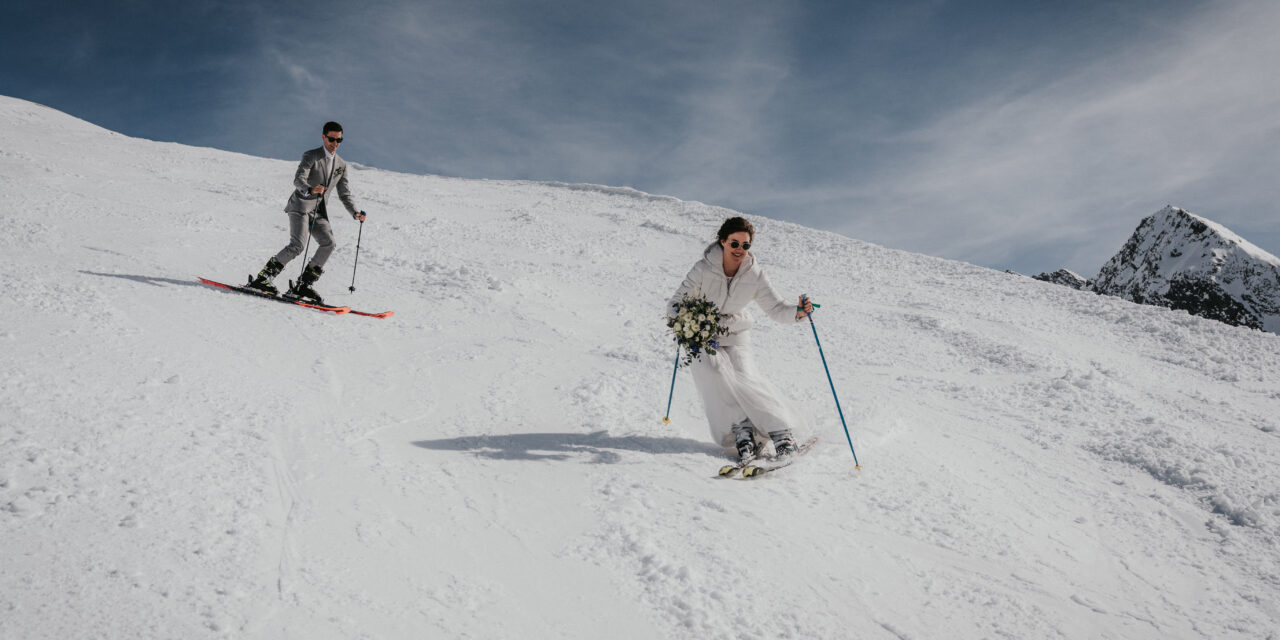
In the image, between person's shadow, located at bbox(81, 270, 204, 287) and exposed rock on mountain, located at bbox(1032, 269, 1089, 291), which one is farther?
exposed rock on mountain, located at bbox(1032, 269, 1089, 291)

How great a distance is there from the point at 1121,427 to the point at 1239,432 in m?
1.30

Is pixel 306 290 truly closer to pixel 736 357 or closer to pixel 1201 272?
pixel 736 357

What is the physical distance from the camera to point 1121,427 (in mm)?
6320

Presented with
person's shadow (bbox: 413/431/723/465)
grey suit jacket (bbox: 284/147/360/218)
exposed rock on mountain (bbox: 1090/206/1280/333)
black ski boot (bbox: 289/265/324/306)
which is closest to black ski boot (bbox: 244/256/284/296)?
black ski boot (bbox: 289/265/324/306)

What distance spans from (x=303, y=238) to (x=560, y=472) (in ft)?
20.3

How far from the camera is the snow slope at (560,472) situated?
2939 millimetres

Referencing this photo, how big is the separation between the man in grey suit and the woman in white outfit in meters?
5.81

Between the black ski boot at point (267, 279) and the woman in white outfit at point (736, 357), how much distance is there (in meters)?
6.01

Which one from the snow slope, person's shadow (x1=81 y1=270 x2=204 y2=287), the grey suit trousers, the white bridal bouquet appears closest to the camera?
the snow slope

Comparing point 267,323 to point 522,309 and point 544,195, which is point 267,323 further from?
point 544,195

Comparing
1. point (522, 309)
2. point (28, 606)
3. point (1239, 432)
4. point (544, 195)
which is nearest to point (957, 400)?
point (1239, 432)

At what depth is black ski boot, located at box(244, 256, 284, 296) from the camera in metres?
8.33

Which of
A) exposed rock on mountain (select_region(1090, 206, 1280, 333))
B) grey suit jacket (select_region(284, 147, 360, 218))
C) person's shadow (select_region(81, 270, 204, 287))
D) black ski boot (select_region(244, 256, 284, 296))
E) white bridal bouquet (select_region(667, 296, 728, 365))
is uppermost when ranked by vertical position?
exposed rock on mountain (select_region(1090, 206, 1280, 333))

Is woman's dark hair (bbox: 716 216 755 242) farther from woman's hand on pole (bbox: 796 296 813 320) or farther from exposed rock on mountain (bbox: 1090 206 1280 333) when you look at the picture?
exposed rock on mountain (bbox: 1090 206 1280 333)
